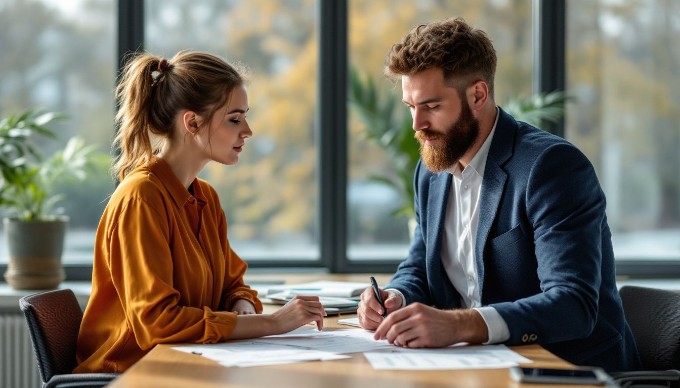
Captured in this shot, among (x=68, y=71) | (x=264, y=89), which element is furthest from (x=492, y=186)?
(x=68, y=71)

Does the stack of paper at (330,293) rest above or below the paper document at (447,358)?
below

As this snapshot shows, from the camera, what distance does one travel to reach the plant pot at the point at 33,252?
13.1 feet

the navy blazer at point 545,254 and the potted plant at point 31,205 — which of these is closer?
the navy blazer at point 545,254

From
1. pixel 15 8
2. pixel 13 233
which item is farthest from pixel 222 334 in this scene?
pixel 15 8

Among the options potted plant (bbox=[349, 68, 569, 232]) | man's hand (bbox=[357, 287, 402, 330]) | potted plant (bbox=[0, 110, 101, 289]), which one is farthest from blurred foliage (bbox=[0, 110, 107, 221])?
man's hand (bbox=[357, 287, 402, 330])

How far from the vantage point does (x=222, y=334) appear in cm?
213

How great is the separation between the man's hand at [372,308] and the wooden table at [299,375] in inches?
14.2

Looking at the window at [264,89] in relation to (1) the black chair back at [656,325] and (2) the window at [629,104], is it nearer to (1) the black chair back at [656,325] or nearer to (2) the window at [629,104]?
(2) the window at [629,104]

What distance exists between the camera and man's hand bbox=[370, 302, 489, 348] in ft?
6.54

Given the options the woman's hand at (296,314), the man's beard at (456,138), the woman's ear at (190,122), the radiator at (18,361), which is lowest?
the radiator at (18,361)

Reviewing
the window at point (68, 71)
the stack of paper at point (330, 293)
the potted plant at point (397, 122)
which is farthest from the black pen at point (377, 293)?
the window at point (68, 71)

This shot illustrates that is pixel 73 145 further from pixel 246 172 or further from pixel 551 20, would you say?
pixel 551 20

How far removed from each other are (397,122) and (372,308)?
2.28 m

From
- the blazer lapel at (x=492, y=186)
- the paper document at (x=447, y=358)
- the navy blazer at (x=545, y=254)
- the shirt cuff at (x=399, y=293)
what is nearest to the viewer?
the paper document at (x=447, y=358)
